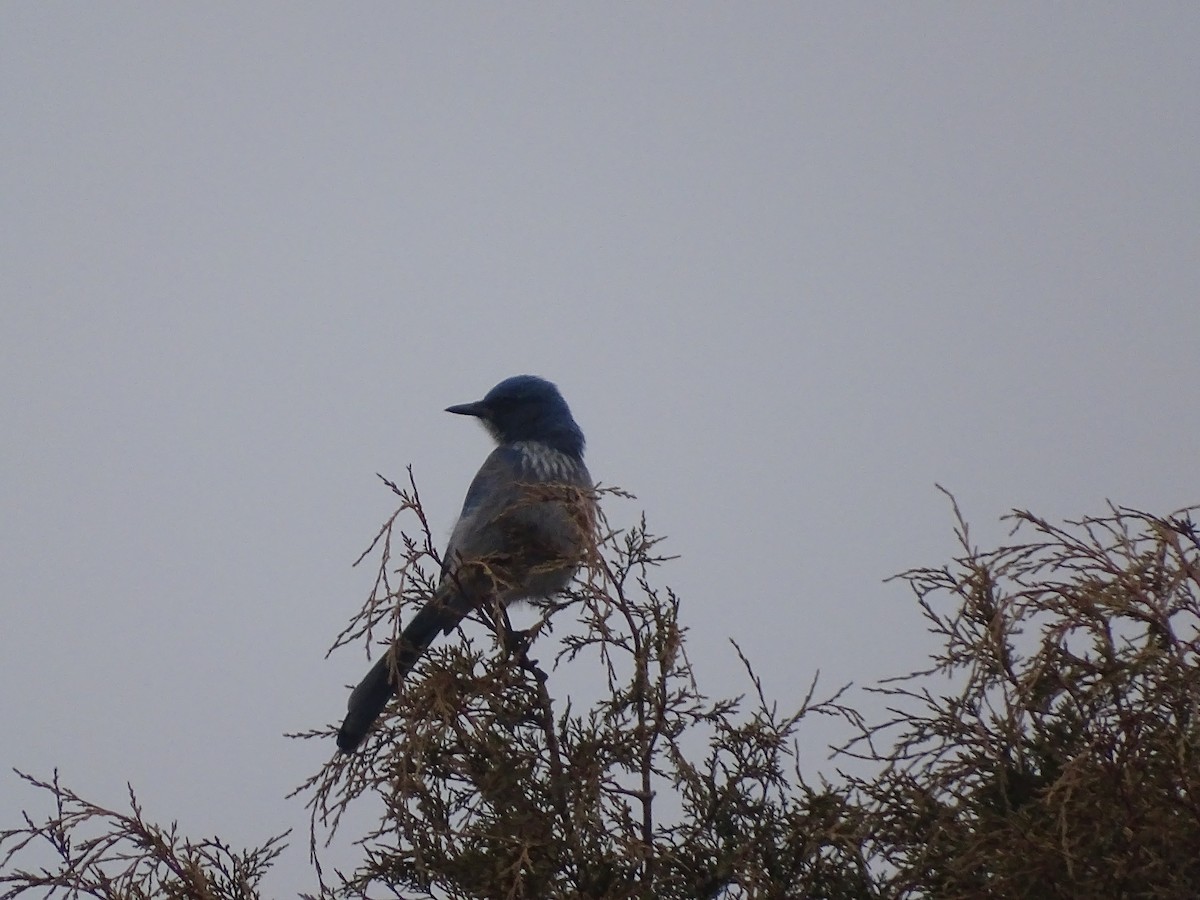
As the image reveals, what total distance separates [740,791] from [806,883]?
406mm

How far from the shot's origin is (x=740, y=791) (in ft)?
13.0

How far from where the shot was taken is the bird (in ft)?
13.7

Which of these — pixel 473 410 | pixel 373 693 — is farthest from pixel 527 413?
pixel 373 693

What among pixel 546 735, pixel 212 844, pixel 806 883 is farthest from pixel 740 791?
pixel 212 844

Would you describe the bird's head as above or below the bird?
above

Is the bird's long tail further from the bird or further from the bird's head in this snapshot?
the bird's head

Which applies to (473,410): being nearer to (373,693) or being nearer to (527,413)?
(527,413)

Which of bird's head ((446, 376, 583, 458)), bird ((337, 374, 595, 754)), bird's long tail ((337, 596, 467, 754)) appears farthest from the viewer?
bird's head ((446, 376, 583, 458))

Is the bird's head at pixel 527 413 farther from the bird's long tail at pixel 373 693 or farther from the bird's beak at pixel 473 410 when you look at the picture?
the bird's long tail at pixel 373 693

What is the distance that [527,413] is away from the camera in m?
6.72

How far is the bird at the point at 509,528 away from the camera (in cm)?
417

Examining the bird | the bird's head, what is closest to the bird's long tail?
the bird

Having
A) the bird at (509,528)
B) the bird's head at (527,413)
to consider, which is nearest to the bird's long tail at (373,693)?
the bird at (509,528)

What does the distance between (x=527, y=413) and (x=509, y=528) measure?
1295mm
